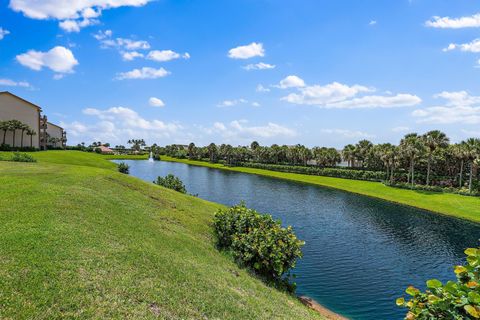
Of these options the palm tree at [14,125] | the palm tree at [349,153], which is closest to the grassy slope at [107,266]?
the palm tree at [14,125]

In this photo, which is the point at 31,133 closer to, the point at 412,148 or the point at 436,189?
the point at 412,148

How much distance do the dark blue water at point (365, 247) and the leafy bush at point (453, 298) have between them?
59.4 ft

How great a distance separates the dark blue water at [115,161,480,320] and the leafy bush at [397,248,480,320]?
18.1 meters

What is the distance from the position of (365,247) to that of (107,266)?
3290 cm

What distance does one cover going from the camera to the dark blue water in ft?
83.5

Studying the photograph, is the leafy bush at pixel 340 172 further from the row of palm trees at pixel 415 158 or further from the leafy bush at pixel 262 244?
the leafy bush at pixel 262 244

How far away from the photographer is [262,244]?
20.5 m

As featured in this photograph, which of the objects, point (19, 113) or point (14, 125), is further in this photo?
point (19, 113)

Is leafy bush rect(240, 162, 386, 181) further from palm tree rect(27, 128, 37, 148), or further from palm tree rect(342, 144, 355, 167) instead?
palm tree rect(27, 128, 37, 148)

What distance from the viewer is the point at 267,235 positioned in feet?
69.6

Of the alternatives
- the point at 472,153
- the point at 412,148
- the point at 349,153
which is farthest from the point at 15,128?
the point at 472,153

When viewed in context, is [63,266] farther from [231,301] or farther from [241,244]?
[241,244]

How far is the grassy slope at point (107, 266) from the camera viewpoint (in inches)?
415

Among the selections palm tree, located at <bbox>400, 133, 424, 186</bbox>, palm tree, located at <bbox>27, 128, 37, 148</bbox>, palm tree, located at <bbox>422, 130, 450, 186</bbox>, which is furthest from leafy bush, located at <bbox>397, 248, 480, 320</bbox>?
palm tree, located at <bbox>27, 128, 37, 148</bbox>
